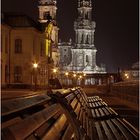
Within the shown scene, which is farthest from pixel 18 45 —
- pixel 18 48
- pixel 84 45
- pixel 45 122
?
pixel 84 45

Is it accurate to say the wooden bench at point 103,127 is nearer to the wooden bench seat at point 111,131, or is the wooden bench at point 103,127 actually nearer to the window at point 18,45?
the wooden bench seat at point 111,131

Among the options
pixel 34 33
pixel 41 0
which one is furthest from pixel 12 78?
pixel 41 0

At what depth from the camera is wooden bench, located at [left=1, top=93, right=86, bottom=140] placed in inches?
126

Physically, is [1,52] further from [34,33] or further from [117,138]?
[117,138]

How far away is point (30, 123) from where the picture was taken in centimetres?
367

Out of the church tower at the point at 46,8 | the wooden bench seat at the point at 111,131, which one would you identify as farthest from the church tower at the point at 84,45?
the wooden bench seat at the point at 111,131

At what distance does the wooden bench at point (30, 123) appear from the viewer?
3.20 metres

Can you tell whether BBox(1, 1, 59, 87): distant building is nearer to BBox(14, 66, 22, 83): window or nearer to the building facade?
BBox(14, 66, 22, 83): window

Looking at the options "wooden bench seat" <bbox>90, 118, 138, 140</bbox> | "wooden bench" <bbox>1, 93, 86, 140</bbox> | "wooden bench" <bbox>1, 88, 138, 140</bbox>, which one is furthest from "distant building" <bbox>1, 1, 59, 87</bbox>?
"wooden bench" <bbox>1, 93, 86, 140</bbox>

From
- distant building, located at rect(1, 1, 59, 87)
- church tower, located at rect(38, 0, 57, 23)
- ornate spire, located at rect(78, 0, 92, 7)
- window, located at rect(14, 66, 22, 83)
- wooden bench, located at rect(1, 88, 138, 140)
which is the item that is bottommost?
wooden bench, located at rect(1, 88, 138, 140)

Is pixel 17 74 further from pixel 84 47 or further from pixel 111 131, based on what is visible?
pixel 84 47

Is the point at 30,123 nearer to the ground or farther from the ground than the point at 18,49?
nearer to the ground

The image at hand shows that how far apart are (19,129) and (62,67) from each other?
159 m

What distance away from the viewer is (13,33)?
55469mm
